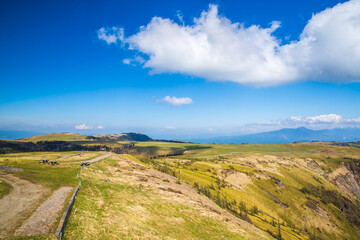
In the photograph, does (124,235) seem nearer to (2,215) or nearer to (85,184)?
(2,215)

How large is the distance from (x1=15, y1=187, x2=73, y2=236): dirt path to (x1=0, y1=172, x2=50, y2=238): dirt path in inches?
28.9

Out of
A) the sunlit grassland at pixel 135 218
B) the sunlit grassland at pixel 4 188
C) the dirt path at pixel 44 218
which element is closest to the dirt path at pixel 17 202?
the sunlit grassland at pixel 4 188

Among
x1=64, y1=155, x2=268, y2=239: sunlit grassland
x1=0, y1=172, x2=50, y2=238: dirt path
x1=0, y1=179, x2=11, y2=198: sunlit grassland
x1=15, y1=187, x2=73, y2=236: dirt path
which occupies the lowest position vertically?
x1=64, y1=155, x2=268, y2=239: sunlit grassland

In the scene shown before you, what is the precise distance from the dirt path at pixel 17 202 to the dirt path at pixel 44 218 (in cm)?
73

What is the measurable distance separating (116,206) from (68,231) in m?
9.73

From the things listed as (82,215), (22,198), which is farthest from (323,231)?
(22,198)

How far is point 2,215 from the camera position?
17891 millimetres

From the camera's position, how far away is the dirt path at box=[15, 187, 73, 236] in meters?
15.8

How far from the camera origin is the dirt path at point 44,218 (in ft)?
51.8

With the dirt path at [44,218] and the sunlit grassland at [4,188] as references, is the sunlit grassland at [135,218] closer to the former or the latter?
the dirt path at [44,218]

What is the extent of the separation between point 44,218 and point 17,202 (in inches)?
262

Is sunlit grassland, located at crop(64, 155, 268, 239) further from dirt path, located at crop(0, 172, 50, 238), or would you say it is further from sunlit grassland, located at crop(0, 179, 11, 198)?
sunlit grassland, located at crop(0, 179, 11, 198)

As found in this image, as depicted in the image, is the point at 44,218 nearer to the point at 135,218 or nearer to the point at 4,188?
the point at 135,218

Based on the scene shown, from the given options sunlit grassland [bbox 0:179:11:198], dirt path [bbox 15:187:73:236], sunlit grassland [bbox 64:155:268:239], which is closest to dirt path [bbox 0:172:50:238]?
sunlit grassland [bbox 0:179:11:198]
